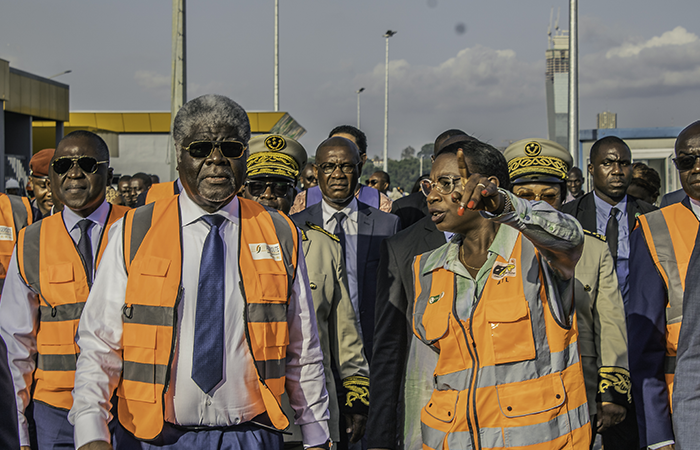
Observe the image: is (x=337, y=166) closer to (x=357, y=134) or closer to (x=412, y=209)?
(x=412, y=209)

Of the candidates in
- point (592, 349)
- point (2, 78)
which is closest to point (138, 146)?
point (2, 78)

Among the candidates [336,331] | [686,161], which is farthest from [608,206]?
[336,331]

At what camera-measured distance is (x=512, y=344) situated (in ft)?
8.93

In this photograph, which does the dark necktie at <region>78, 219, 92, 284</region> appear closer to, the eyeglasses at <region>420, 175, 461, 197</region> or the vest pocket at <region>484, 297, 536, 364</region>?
the eyeglasses at <region>420, 175, 461, 197</region>

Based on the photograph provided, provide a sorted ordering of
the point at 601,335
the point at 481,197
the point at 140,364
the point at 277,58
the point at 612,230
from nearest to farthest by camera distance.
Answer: the point at 481,197, the point at 140,364, the point at 601,335, the point at 612,230, the point at 277,58

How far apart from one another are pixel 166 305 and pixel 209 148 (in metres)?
0.71

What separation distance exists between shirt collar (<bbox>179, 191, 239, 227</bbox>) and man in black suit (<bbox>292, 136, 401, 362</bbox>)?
1931 mm

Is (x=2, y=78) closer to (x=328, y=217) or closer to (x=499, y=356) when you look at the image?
(x=328, y=217)

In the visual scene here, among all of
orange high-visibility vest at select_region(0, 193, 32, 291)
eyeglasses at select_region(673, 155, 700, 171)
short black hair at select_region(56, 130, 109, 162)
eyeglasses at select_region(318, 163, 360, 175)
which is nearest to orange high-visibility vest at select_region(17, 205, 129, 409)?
short black hair at select_region(56, 130, 109, 162)

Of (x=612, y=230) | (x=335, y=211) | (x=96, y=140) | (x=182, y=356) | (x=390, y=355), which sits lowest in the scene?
(x=390, y=355)

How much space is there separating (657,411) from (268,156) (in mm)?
3138

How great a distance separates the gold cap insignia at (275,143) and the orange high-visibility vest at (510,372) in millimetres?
2799

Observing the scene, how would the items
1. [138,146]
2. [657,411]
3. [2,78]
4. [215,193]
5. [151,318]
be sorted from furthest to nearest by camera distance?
[138,146] < [2,78] < [657,411] < [215,193] < [151,318]

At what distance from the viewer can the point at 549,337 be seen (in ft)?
9.05
